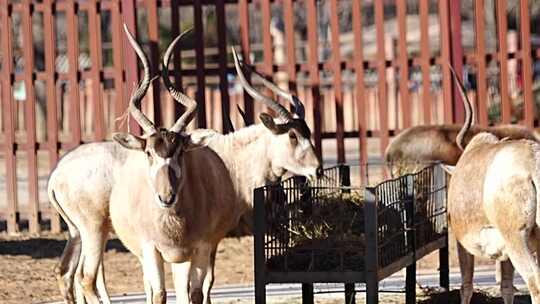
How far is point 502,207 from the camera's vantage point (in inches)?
353

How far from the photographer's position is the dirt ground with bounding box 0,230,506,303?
12805 millimetres

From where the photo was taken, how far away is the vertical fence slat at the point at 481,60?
16.1m

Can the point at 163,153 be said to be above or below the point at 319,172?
above

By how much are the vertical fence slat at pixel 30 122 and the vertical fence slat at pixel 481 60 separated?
5.38 m

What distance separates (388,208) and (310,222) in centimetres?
60

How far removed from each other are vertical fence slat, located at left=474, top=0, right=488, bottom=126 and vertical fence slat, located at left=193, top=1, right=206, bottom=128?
3.23 m

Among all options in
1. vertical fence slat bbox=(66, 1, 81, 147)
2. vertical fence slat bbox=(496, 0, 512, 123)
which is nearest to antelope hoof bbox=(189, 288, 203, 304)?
vertical fence slat bbox=(66, 1, 81, 147)

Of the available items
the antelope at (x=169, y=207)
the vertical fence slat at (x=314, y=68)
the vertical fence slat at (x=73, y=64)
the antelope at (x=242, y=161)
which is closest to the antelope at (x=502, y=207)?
the antelope at (x=242, y=161)

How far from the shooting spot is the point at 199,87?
16234 millimetres

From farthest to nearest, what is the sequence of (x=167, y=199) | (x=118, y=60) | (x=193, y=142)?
(x=118, y=60) → (x=193, y=142) → (x=167, y=199)

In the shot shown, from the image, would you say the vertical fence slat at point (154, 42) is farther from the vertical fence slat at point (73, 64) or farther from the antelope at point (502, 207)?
the antelope at point (502, 207)

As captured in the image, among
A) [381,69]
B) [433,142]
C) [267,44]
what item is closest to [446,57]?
[381,69]

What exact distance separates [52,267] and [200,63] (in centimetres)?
329

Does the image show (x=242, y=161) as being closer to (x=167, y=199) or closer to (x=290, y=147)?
(x=290, y=147)
